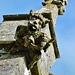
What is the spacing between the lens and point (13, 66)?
4102 millimetres

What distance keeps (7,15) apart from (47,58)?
1.87 meters

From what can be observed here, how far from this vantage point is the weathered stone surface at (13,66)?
3906 mm

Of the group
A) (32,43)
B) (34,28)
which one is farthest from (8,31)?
(32,43)

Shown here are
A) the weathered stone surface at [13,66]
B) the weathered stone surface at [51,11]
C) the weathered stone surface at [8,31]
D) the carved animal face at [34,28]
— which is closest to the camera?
the weathered stone surface at [13,66]

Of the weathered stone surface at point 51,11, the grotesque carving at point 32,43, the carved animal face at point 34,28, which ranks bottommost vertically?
the grotesque carving at point 32,43

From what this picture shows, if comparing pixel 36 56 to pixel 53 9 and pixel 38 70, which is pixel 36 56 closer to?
pixel 38 70

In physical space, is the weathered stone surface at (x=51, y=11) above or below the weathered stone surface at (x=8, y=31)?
above

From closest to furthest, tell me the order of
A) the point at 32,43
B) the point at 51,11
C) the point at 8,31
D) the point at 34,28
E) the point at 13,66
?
1. the point at 13,66
2. the point at 32,43
3. the point at 34,28
4. the point at 8,31
5. the point at 51,11

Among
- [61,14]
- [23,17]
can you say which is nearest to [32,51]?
[23,17]

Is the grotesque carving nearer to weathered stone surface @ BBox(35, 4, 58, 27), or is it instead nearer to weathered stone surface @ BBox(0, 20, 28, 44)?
weathered stone surface @ BBox(0, 20, 28, 44)

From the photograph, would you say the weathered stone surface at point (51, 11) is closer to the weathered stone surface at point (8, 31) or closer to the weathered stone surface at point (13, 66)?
the weathered stone surface at point (8, 31)

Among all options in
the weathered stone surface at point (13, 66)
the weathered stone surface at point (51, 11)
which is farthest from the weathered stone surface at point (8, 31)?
the weathered stone surface at point (13, 66)

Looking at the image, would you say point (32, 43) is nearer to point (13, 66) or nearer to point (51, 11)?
point (13, 66)

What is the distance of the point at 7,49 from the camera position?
4.96 meters
